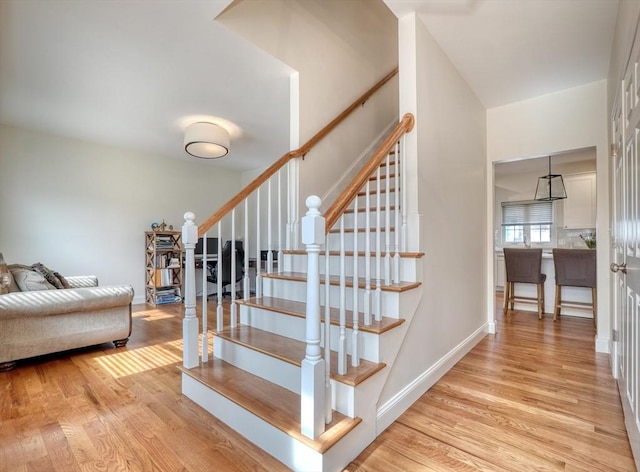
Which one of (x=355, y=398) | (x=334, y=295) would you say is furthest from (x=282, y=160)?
(x=355, y=398)

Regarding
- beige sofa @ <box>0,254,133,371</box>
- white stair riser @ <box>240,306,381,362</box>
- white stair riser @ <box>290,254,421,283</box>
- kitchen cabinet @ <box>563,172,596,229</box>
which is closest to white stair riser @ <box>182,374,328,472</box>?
white stair riser @ <box>240,306,381,362</box>

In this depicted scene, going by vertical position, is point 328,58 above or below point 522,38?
above

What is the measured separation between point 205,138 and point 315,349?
10.4 ft

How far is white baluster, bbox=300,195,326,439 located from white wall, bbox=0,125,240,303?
4.46 metres

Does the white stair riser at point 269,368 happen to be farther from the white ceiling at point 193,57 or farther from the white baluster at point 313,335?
the white ceiling at point 193,57

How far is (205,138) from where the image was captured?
363 cm

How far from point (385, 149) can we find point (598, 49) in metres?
2.08

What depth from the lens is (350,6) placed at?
10.8ft

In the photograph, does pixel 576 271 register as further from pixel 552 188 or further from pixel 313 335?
pixel 313 335

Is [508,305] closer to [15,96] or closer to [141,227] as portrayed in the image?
[141,227]

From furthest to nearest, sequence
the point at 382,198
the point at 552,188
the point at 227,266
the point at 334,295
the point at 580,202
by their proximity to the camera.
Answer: the point at 580,202 → the point at 227,266 → the point at 552,188 → the point at 382,198 → the point at 334,295

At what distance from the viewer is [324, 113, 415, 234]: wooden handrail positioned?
1400 millimetres

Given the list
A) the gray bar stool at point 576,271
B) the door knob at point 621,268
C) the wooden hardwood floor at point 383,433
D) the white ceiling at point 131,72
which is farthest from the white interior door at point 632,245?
A: the gray bar stool at point 576,271

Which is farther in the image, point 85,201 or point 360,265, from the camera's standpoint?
point 85,201
